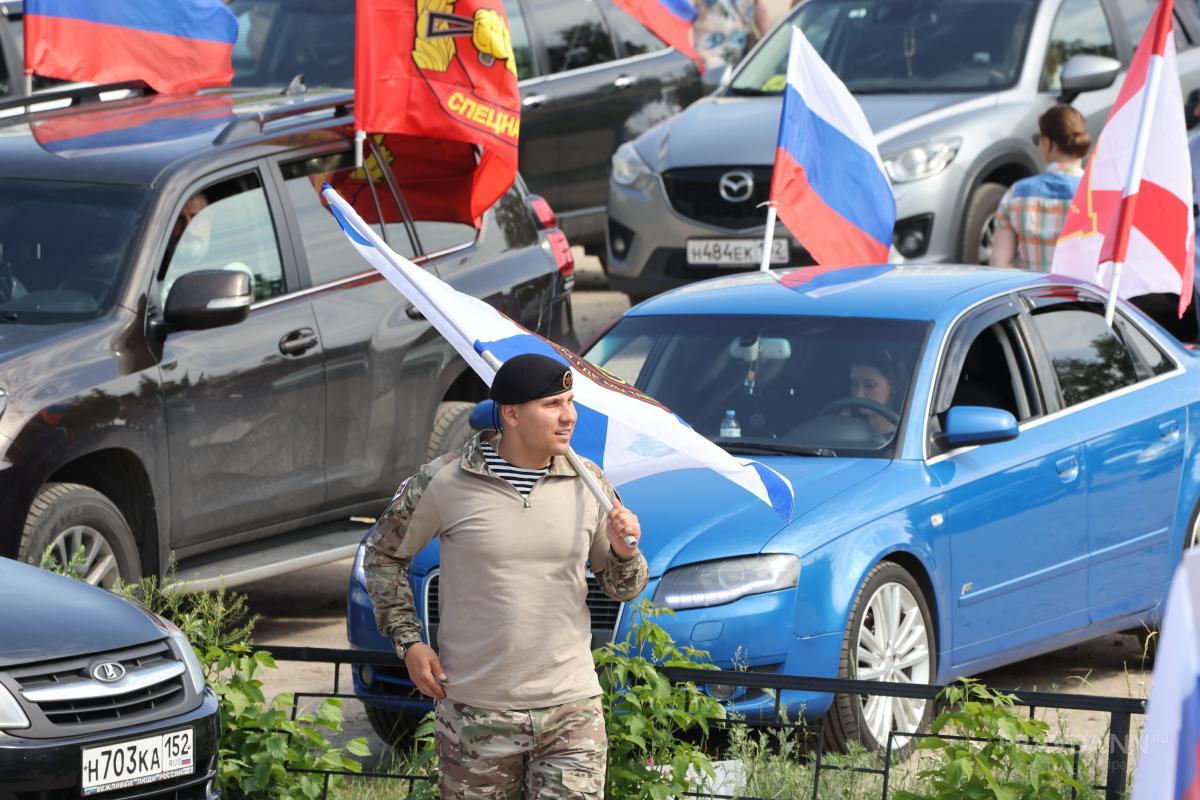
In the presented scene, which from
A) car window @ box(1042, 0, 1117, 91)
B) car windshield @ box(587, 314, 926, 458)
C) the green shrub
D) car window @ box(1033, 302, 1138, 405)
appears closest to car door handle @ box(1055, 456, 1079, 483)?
car window @ box(1033, 302, 1138, 405)

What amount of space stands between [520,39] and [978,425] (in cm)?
809

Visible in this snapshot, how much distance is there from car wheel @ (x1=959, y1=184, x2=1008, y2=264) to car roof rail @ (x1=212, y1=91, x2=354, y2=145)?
4.25 m

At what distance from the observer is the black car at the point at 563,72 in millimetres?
→ 14328

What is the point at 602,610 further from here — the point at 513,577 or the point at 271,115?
the point at 271,115

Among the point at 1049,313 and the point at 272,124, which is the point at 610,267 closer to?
the point at 272,124

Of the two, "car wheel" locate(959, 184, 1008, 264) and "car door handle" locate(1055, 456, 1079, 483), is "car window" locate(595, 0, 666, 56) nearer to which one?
"car wheel" locate(959, 184, 1008, 264)

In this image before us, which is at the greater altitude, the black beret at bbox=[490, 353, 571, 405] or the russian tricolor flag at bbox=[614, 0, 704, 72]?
the russian tricolor flag at bbox=[614, 0, 704, 72]

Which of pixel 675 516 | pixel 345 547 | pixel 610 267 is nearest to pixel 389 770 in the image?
pixel 675 516

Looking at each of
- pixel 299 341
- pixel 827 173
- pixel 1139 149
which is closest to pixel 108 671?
pixel 299 341

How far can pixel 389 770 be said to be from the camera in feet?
22.5

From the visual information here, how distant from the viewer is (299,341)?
345 inches

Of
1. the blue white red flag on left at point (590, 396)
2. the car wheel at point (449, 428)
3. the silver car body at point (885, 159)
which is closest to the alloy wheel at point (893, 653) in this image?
the blue white red flag on left at point (590, 396)

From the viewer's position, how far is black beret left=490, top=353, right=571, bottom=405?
191 inches

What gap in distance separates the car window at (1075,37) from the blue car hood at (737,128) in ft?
2.20
